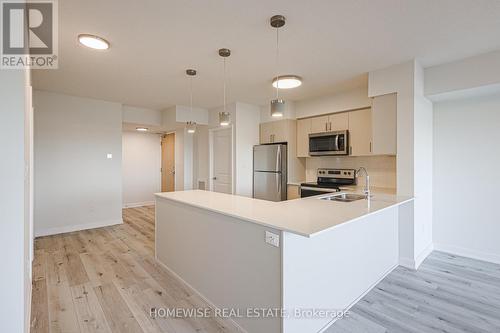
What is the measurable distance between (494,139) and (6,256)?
4775mm

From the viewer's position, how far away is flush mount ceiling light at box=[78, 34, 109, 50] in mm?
2351

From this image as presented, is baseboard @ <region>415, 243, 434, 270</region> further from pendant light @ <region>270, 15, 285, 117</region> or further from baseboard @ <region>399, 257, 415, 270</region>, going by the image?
pendant light @ <region>270, 15, 285, 117</region>

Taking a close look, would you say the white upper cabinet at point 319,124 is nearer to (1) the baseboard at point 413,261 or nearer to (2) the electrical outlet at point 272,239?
(1) the baseboard at point 413,261

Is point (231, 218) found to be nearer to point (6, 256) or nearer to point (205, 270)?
point (205, 270)

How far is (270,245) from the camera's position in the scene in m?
1.68

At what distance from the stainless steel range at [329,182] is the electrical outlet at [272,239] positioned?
8.20 feet

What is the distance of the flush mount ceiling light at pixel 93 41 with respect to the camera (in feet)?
7.71

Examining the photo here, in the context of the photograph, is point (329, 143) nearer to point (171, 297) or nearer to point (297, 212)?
point (297, 212)

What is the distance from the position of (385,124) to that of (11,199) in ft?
11.9

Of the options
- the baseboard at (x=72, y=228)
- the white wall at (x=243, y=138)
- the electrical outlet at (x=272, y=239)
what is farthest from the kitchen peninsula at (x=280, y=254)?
the baseboard at (x=72, y=228)

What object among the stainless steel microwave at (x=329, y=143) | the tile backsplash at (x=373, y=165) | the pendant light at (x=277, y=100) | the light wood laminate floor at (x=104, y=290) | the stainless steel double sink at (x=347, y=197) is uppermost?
the pendant light at (x=277, y=100)

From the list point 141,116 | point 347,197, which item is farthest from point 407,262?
point 141,116

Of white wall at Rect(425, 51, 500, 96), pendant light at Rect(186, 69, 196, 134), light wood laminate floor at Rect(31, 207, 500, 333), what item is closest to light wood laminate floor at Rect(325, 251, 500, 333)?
light wood laminate floor at Rect(31, 207, 500, 333)

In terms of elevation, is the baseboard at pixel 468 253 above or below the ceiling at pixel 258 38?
below
